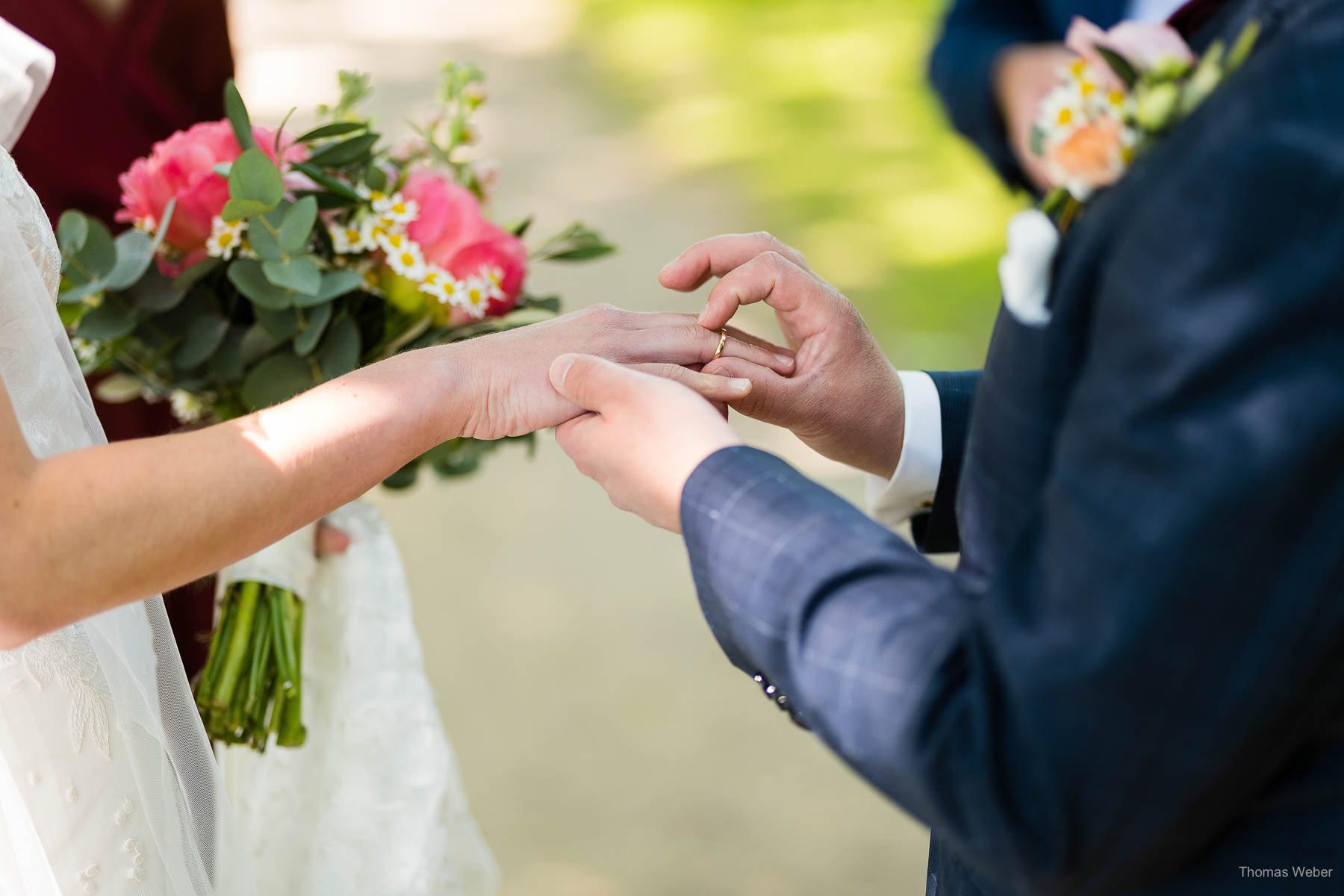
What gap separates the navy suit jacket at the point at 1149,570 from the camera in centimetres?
49

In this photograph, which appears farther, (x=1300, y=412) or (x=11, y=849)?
(x=11, y=849)

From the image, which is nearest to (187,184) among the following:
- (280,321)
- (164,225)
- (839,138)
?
(164,225)

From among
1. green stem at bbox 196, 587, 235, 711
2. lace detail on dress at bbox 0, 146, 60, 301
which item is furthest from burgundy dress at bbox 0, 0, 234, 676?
lace detail on dress at bbox 0, 146, 60, 301

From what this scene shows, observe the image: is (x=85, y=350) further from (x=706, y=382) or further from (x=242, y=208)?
(x=706, y=382)

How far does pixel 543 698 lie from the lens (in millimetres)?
2393

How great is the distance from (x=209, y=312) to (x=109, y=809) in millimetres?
516

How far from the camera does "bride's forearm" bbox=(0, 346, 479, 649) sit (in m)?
0.74

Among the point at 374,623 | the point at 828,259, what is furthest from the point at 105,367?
the point at 828,259

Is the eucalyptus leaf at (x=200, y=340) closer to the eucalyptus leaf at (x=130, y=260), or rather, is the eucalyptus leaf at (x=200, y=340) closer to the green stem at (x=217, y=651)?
the eucalyptus leaf at (x=130, y=260)

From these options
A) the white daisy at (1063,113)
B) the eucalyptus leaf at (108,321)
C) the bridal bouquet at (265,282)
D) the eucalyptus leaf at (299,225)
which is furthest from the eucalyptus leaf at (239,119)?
the white daisy at (1063,113)

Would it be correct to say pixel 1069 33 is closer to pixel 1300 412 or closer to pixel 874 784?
pixel 1300 412

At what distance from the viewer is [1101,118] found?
1.94ft

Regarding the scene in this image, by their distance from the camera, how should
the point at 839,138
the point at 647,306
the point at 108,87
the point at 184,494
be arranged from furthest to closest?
the point at 839,138 → the point at 647,306 → the point at 108,87 → the point at 184,494

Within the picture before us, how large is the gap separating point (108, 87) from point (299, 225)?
1.63 ft
